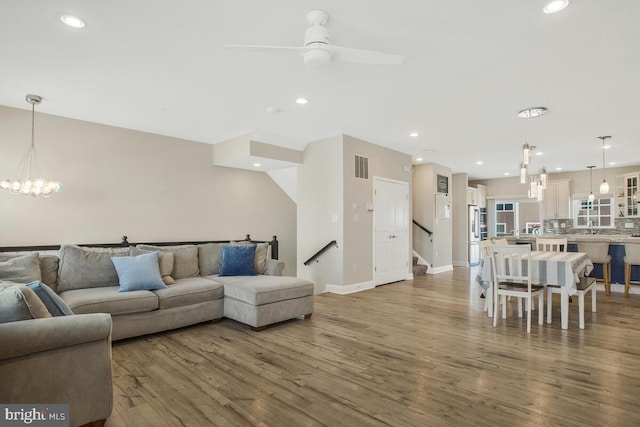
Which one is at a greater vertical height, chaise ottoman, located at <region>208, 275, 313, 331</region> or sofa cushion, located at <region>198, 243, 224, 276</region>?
sofa cushion, located at <region>198, 243, 224, 276</region>

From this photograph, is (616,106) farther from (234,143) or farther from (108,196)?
(108,196)

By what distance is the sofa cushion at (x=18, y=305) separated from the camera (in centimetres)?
184

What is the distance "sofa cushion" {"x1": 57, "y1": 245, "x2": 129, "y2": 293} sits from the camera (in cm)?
371

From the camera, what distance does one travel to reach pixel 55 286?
3.68 meters

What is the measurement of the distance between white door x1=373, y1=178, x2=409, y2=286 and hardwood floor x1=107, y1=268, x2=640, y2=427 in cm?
220

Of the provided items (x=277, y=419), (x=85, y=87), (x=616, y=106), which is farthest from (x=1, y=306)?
(x=616, y=106)

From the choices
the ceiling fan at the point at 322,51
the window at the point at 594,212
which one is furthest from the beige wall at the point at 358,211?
the window at the point at 594,212

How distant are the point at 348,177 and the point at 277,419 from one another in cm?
423

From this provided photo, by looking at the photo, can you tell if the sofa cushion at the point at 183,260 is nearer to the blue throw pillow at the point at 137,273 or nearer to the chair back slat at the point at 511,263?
the blue throw pillow at the point at 137,273

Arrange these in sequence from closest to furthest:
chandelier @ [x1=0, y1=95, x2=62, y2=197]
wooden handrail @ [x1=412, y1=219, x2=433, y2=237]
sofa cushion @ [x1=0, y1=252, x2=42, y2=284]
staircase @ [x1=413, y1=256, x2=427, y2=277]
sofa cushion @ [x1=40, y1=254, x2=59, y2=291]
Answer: sofa cushion @ [x1=0, y1=252, x2=42, y2=284] → sofa cushion @ [x1=40, y1=254, x2=59, y2=291] → chandelier @ [x1=0, y1=95, x2=62, y2=197] → staircase @ [x1=413, y1=256, x2=427, y2=277] → wooden handrail @ [x1=412, y1=219, x2=433, y2=237]

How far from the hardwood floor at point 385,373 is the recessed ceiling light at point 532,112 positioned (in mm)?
2659

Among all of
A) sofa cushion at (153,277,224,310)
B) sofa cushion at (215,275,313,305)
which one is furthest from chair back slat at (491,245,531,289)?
sofa cushion at (153,277,224,310)

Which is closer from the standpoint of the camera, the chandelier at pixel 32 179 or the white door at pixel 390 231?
the chandelier at pixel 32 179

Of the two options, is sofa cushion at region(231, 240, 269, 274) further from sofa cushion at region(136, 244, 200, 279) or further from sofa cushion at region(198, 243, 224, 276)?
sofa cushion at region(136, 244, 200, 279)
